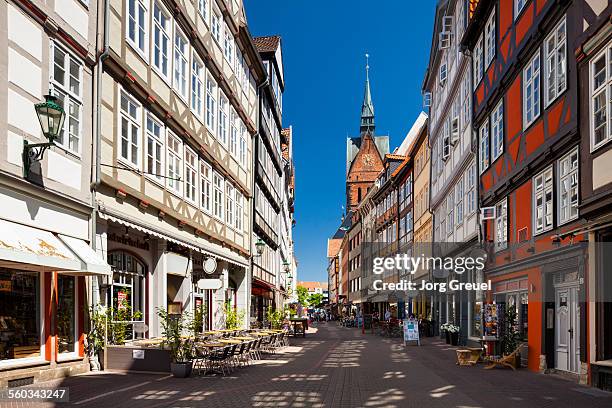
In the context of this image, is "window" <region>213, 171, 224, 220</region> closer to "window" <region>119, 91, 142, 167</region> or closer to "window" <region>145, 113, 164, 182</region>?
"window" <region>145, 113, 164, 182</region>

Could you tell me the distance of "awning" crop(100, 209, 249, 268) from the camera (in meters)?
15.8

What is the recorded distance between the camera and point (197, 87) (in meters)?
23.4

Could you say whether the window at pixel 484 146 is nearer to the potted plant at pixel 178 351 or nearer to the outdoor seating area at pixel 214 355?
the outdoor seating area at pixel 214 355

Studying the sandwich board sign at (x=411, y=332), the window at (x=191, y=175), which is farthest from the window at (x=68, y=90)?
the sandwich board sign at (x=411, y=332)

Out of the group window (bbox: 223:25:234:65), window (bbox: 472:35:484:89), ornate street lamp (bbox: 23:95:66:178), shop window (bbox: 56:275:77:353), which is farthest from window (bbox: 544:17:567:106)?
Result: window (bbox: 223:25:234:65)

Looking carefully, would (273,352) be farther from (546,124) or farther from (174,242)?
(546,124)

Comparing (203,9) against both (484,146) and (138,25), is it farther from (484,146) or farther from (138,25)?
(484,146)

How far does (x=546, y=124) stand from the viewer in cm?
1716

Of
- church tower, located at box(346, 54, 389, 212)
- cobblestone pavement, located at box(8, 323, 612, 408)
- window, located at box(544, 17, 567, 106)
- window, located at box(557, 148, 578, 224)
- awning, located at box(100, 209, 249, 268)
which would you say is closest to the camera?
cobblestone pavement, located at box(8, 323, 612, 408)

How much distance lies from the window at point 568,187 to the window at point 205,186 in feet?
39.8

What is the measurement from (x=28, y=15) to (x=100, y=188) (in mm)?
4118

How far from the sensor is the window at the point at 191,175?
72.7 ft

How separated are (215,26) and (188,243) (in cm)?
890

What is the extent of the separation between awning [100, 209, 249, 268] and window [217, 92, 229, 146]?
408cm
